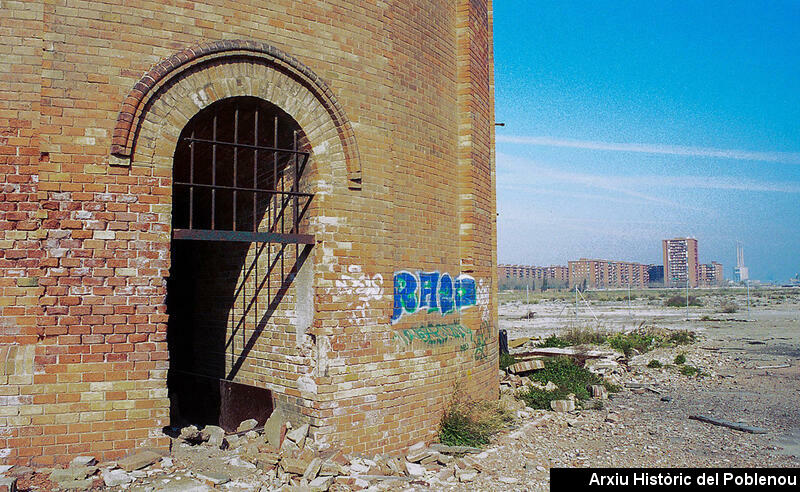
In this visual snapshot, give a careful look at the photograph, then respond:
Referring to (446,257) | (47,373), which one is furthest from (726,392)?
(47,373)

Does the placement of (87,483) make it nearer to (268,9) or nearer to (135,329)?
(135,329)

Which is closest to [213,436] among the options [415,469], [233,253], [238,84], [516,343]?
[415,469]

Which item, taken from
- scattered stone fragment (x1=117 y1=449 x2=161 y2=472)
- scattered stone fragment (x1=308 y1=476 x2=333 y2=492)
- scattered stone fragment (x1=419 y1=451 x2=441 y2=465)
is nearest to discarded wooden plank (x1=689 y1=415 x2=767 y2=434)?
scattered stone fragment (x1=419 y1=451 x2=441 y2=465)

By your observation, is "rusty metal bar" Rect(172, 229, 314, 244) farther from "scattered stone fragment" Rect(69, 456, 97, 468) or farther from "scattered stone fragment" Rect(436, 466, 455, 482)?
"scattered stone fragment" Rect(436, 466, 455, 482)

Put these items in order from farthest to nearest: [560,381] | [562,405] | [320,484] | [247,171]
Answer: [560,381]
[562,405]
[247,171]
[320,484]

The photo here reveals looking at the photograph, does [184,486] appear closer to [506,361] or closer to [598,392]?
[598,392]

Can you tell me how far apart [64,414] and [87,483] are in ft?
2.17

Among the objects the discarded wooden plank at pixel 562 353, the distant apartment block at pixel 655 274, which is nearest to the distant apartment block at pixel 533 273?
the distant apartment block at pixel 655 274

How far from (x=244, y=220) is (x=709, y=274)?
578 ft

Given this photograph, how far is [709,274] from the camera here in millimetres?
157750

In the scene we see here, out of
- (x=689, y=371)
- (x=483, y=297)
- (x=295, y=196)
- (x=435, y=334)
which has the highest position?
(x=295, y=196)

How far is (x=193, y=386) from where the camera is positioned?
329 inches

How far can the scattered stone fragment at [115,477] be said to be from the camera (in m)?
4.66

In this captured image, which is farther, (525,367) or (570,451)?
(525,367)
